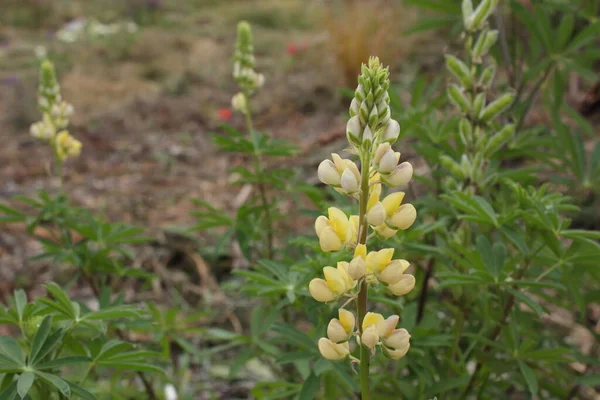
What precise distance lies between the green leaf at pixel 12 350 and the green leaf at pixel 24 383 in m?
0.05

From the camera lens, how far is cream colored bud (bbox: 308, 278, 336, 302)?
3.71 feet

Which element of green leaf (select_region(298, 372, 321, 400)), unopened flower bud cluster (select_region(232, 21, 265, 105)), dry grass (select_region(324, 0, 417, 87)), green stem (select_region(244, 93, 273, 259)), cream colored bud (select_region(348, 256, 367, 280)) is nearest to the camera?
cream colored bud (select_region(348, 256, 367, 280))

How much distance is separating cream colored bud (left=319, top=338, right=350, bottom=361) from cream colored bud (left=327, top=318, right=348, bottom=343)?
0.02 metres

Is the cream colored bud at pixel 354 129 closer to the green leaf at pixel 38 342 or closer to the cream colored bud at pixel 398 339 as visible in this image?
the cream colored bud at pixel 398 339

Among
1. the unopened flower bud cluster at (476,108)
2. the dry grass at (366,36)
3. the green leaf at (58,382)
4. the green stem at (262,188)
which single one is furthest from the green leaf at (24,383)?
the dry grass at (366,36)

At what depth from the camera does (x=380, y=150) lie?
1.15 m

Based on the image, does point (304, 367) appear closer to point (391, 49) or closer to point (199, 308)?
point (199, 308)

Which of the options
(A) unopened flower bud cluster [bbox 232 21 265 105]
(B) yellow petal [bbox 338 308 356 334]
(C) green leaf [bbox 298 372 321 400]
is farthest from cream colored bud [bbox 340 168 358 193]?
(A) unopened flower bud cluster [bbox 232 21 265 105]

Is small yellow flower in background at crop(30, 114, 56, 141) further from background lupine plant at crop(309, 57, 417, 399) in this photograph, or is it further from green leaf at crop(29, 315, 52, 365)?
background lupine plant at crop(309, 57, 417, 399)

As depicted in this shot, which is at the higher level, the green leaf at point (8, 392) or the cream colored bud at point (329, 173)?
the cream colored bud at point (329, 173)

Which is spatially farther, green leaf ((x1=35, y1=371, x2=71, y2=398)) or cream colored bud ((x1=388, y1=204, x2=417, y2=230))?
green leaf ((x1=35, y1=371, x2=71, y2=398))

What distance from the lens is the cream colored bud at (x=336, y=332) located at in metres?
1.13

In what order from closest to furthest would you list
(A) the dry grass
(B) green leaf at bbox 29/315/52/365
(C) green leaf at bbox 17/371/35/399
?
(C) green leaf at bbox 17/371/35/399 → (B) green leaf at bbox 29/315/52/365 → (A) the dry grass

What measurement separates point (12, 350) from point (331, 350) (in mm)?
733
